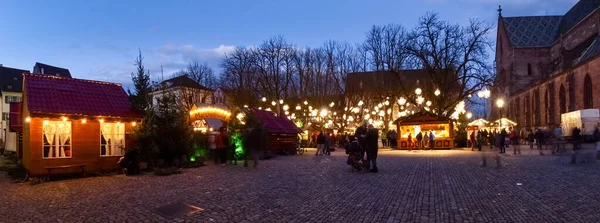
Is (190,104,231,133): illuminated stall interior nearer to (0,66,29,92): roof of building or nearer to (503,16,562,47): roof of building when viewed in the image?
(503,16,562,47): roof of building

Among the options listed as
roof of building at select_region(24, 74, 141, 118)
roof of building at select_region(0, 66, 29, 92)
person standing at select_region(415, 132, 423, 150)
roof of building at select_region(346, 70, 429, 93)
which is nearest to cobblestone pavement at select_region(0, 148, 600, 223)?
roof of building at select_region(24, 74, 141, 118)

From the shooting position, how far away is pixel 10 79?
77375 mm

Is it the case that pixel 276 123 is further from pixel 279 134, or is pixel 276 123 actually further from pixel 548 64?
pixel 548 64

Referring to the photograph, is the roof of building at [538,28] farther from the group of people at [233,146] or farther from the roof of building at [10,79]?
the roof of building at [10,79]

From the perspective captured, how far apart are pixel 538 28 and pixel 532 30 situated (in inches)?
33.3

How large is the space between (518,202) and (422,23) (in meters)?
36.3

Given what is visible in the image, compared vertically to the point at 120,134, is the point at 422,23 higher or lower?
higher

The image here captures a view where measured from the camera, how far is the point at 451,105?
4319cm

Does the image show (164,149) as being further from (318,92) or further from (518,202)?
(318,92)

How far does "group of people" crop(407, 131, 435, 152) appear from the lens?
123 ft

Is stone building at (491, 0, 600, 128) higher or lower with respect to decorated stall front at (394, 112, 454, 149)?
higher

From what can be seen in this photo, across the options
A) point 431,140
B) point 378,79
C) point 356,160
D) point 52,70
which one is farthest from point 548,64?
point 52,70

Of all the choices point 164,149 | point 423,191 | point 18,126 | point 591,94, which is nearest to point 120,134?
point 164,149

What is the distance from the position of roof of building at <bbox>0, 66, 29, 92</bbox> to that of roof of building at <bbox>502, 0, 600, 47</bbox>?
76.0m
